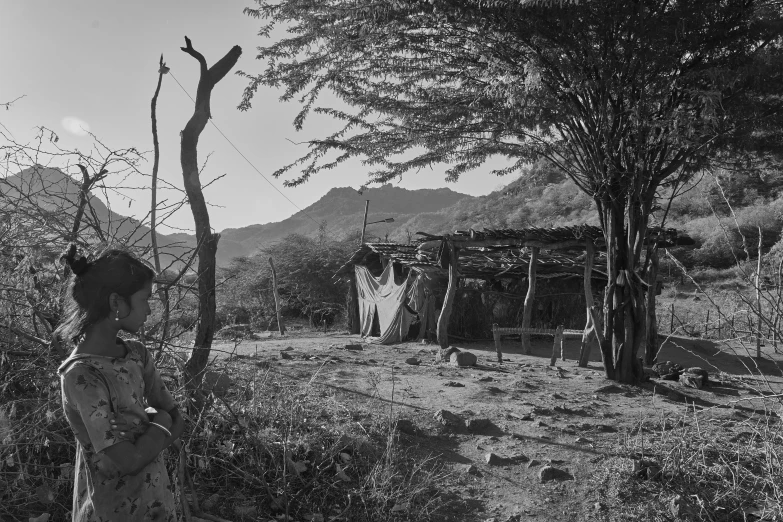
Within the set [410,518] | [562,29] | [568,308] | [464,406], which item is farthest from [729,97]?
[568,308]

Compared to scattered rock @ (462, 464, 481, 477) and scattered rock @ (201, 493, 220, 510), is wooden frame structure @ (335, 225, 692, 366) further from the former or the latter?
scattered rock @ (201, 493, 220, 510)

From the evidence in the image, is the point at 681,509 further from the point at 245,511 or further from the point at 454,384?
the point at 454,384

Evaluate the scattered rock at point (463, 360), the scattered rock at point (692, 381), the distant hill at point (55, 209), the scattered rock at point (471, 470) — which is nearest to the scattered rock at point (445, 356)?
the scattered rock at point (463, 360)

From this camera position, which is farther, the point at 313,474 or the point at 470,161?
the point at 470,161

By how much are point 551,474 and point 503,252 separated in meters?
12.4

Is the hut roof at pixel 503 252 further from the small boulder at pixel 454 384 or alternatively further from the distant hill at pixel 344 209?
the distant hill at pixel 344 209

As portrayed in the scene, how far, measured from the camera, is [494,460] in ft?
15.8

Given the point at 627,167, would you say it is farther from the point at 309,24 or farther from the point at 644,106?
the point at 309,24

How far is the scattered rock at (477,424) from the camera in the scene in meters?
5.51

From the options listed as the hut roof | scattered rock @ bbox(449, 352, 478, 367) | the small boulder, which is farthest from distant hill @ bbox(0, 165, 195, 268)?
the hut roof

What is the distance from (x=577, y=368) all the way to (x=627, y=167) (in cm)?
388

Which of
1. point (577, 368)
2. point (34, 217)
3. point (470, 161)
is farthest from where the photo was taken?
point (577, 368)

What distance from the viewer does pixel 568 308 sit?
55.9 ft

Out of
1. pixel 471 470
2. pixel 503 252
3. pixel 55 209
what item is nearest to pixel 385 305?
pixel 503 252
